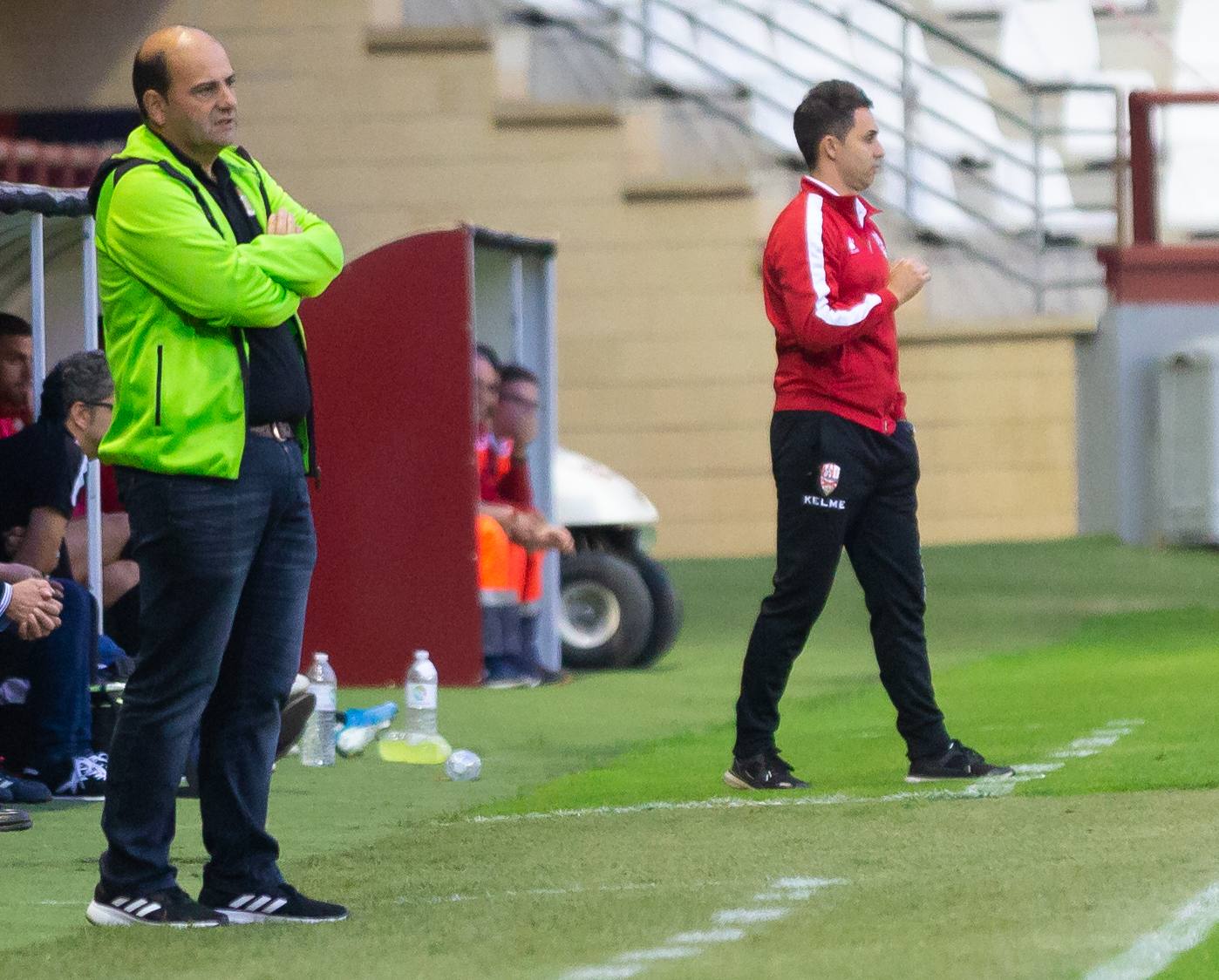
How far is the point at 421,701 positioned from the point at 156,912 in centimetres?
289

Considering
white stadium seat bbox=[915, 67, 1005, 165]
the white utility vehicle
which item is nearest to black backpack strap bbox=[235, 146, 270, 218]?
the white utility vehicle

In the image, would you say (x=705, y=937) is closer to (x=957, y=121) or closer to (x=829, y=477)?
(x=829, y=477)

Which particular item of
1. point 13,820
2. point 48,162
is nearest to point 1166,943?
point 13,820

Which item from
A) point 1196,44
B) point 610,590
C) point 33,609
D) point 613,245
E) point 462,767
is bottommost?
point 462,767

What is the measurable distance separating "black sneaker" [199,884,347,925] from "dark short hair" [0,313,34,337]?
130 inches

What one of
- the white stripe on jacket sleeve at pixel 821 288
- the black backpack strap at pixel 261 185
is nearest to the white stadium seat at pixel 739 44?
the white stripe on jacket sleeve at pixel 821 288

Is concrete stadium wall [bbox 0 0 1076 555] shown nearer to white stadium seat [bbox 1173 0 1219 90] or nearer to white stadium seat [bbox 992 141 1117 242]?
white stadium seat [bbox 992 141 1117 242]

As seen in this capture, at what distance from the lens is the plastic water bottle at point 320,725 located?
714 centimetres

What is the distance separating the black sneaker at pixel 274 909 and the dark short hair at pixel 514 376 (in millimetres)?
5410

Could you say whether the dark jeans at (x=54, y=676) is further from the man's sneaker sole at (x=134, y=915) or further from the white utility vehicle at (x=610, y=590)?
the white utility vehicle at (x=610, y=590)

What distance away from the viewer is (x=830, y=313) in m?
5.90

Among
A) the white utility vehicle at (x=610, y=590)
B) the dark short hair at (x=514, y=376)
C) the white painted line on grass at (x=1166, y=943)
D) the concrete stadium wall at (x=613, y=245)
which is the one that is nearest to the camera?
the white painted line on grass at (x=1166, y=943)

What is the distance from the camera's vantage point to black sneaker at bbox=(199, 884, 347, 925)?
4.50 m

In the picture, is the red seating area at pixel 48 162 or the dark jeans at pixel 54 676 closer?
the dark jeans at pixel 54 676
